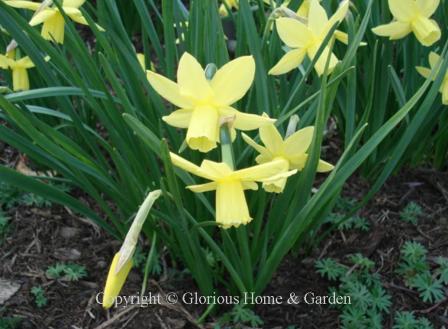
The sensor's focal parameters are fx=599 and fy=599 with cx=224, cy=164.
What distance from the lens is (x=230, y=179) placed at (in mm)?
1314

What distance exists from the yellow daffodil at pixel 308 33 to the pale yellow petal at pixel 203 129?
366mm

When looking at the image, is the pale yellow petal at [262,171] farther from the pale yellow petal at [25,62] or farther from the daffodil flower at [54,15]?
the pale yellow petal at [25,62]

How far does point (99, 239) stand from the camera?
2.23 m

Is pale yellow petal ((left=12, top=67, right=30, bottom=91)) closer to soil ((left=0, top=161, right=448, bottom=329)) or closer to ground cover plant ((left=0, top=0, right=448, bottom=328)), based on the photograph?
ground cover plant ((left=0, top=0, right=448, bottom=328))

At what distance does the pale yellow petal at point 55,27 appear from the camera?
1741 millimetres

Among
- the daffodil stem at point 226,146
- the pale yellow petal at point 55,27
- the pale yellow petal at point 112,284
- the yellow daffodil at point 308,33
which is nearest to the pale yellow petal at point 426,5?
the yellow daffodil at point 308,33

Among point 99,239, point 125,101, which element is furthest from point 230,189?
point 99,239

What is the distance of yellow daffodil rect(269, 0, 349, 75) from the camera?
61.6 inches

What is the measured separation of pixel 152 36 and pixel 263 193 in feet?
2.34

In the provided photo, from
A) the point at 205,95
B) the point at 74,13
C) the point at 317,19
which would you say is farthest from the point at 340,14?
the point at 74,13

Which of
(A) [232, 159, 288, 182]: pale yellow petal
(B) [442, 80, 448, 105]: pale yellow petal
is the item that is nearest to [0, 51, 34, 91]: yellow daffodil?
(A) [232, 159, 288, 182]: pale yellow petal

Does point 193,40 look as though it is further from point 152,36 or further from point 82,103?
point 82,103

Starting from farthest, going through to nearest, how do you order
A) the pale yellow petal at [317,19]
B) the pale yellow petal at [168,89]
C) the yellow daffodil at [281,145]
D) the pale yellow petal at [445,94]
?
the pale yellow petal at [445,94], the pale yellow petal at [317,19], the yellow daffodil at [281,145], the pale yellow petal at [168,89]

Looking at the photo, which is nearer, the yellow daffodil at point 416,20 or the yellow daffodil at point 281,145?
the yellow daffodil at point 281,145
